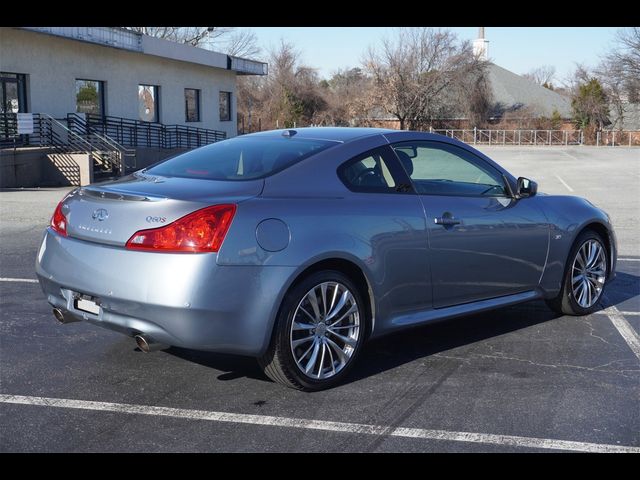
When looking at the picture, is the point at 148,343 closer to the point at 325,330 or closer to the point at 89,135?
the point at 325,330

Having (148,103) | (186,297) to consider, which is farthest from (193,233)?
(148,103)

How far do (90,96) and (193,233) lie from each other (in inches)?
1073

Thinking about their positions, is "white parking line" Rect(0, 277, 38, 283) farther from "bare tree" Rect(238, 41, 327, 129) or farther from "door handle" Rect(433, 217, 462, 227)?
"bare tree" Rect(238, 41, 327, 129)

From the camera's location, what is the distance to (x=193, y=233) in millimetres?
4391

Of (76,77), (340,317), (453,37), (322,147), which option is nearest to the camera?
(340,317)

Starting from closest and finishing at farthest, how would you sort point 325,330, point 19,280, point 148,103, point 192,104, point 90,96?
1. point 325,330
2. point 19,280
3. point 90,96
4. point 148,103
5. point 192,104

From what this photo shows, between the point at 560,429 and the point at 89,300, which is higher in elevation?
the point at 89,300

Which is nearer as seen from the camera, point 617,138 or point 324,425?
point 324,425

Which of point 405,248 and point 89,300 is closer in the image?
point 89,300

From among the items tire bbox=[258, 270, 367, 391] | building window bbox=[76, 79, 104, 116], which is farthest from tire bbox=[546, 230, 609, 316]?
building window bbox=[76, 79, 104, 116]

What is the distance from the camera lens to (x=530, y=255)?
20.1 feet
